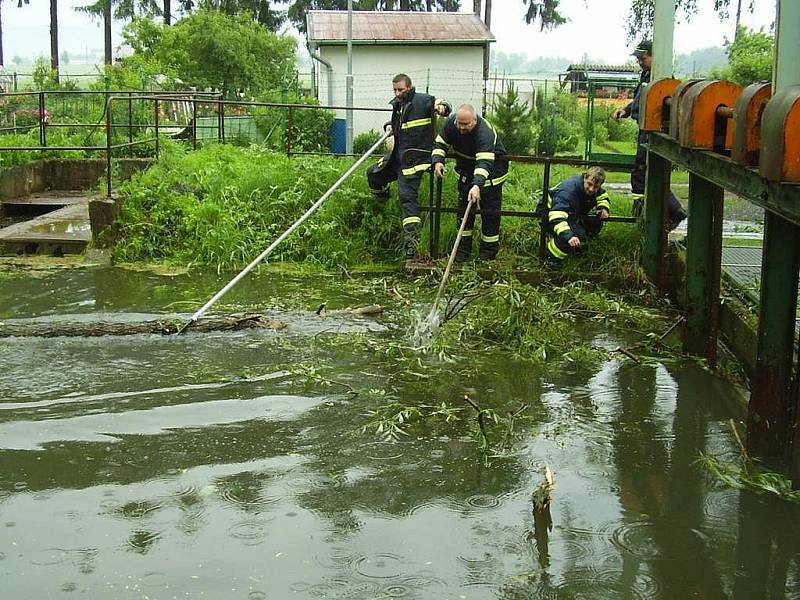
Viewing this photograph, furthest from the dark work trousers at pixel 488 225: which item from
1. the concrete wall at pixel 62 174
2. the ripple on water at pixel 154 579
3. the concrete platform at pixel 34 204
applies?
the concrete wall at pixel 62 174

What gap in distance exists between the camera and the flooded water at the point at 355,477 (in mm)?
4395

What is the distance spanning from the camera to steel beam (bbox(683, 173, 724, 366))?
7.30 meters

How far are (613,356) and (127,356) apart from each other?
364 centimetres

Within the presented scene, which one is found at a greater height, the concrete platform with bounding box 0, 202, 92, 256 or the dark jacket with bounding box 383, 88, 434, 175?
the dark jacket with bounding box 383, 88, 434, 175

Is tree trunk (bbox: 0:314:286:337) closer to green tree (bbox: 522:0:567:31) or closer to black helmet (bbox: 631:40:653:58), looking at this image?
black helmet (bbox: 631:40:653:58)

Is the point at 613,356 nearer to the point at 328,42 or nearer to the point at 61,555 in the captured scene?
the point at 61,555

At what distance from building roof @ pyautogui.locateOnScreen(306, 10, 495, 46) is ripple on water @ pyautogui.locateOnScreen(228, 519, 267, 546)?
29395mm

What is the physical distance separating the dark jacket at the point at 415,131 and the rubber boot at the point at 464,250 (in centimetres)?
86

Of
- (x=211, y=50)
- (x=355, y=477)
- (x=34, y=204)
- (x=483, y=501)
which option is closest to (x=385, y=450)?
(x=355, y=477)

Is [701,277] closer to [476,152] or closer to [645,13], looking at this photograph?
[476,152]

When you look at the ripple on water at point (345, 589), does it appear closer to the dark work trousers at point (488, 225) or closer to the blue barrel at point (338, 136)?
the dark work trousers at point (488, 225)

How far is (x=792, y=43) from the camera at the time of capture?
18.1 ft

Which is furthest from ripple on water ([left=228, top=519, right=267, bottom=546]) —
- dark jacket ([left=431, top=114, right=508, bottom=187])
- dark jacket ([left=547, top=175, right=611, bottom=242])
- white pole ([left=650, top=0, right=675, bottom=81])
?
white pole ([left=650, top=0, right=675, bottom=81])

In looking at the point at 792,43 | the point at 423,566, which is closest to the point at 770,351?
the point at 792,43
